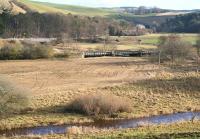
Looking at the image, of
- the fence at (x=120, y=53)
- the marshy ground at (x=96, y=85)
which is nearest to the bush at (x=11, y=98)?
the marshy ground at (x=96, y=85)

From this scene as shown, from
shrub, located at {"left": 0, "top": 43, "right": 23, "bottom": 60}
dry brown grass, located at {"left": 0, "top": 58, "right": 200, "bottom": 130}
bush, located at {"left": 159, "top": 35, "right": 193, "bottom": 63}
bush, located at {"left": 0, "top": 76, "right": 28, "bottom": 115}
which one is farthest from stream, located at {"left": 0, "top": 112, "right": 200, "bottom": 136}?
shrub, located at {"left": 0, "top": 43, "right": 23, "bottom": 60}

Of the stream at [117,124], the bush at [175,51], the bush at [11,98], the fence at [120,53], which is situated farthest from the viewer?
the fence at [120,53]

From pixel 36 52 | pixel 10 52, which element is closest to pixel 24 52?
pixel 36 52

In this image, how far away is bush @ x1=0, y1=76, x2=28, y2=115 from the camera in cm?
4759

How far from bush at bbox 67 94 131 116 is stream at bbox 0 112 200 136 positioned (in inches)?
119

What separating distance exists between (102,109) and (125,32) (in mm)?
145884

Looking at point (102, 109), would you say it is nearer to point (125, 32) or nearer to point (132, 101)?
point (132, 101)

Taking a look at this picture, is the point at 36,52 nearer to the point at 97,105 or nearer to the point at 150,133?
the point at 97,105

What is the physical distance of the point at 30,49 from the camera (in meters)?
107

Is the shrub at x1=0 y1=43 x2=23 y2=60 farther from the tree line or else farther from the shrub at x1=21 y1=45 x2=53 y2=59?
the tree line

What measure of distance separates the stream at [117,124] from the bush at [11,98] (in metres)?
3.67

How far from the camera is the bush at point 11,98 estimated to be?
4759cm

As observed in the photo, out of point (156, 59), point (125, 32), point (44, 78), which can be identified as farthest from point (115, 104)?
point (125, 32)

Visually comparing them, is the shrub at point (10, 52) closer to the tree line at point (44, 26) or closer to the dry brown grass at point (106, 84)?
the dry brown grass at point (106, 84)
